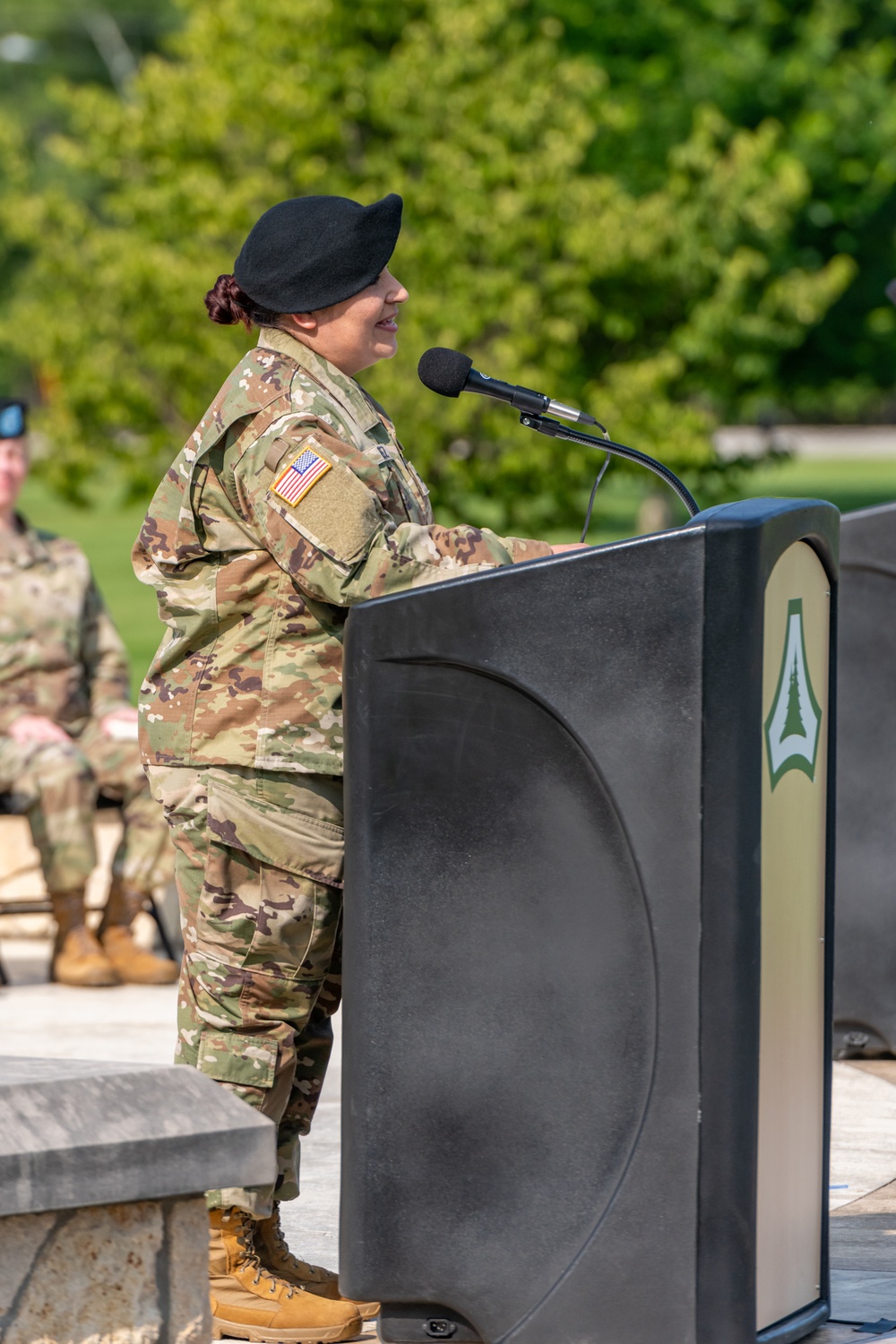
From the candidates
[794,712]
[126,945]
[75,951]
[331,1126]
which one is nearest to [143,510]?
[126,945]

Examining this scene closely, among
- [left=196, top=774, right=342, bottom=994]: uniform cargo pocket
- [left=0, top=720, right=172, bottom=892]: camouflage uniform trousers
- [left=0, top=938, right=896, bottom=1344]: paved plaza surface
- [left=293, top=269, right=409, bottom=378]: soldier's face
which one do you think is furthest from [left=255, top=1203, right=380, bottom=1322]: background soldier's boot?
[left=0, top=720, right=172, bottom=892]: camouflage uniform trousers

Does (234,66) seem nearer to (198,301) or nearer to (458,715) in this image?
(198,301)

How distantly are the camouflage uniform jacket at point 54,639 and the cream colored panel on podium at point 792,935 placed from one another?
157 inches

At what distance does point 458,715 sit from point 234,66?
38.5 ft

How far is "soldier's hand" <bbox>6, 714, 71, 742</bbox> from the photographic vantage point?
21.2 feet

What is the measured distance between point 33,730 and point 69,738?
0.13 meters

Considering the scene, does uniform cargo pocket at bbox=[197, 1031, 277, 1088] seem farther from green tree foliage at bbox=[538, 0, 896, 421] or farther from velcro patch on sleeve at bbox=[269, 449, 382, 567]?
green tree foliage at bbox=[538, 0, 896, 421]

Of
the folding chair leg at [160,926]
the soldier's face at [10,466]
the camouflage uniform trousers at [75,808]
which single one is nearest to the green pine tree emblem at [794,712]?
the camouflage uniform trousers at [75,808]

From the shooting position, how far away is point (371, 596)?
9.97 ft

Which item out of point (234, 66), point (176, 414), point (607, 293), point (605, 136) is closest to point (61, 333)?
point (176, 414)

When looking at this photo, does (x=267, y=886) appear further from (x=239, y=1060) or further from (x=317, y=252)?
(x=317, y=252)

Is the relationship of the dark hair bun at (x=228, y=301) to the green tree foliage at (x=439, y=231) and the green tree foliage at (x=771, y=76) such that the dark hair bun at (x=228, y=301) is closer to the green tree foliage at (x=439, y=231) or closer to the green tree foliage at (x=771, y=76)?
the green tree foliage at (x=439, y=231)

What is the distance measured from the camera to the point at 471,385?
307cm

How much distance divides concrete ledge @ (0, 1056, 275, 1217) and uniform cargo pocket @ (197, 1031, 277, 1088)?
0.51m
